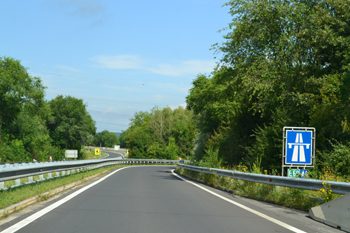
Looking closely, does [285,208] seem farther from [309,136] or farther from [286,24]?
[286,24]

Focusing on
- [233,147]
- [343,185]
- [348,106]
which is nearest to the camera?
[343,185]

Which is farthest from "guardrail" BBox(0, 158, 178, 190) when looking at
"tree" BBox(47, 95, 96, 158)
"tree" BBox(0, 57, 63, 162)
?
"tree" BBox(47, 95, 96, 158)

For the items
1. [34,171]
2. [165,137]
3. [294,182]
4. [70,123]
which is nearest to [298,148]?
[294,182]

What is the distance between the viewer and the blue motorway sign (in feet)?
42.4

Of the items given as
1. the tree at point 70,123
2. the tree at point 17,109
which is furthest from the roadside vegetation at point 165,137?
the tree at point 17,109

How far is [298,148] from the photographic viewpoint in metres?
13.0

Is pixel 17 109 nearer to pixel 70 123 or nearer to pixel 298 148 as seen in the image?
pixel 70 123

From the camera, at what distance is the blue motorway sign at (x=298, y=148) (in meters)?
12.9

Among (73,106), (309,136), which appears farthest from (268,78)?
(73,106)

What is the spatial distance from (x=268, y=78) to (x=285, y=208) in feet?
41.7

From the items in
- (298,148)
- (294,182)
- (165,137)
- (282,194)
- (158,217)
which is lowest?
(158,217)

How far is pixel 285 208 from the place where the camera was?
1034 centimetres

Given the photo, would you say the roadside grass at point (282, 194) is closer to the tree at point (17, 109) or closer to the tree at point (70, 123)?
the tree at point (17, 109)

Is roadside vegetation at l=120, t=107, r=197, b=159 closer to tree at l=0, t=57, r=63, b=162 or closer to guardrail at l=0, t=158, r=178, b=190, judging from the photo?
tree at l=0, t=57, r=63, b=162
